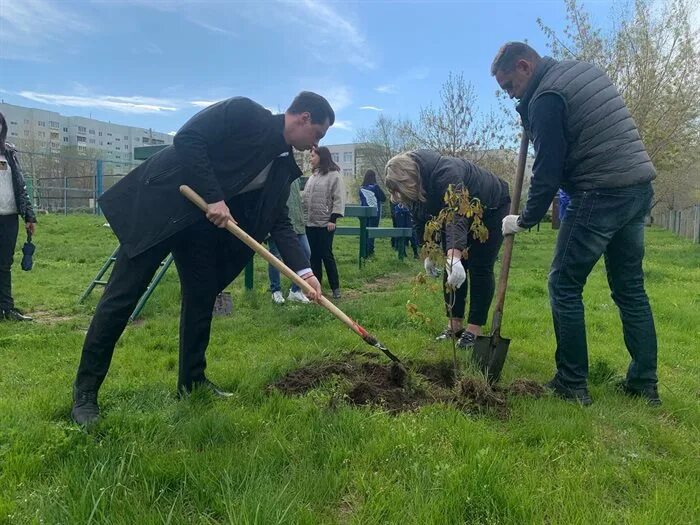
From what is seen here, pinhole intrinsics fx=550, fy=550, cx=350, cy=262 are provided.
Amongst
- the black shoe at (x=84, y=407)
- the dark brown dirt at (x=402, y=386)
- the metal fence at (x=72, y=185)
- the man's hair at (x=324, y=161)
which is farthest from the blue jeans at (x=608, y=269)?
the metal fence at (x=72, y=185)

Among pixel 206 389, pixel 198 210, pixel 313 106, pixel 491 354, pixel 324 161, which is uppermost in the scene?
pixel 324 161

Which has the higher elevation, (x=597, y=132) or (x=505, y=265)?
(x=597, y=132)

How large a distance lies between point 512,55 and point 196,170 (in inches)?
80.0

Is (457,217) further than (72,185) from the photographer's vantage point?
No

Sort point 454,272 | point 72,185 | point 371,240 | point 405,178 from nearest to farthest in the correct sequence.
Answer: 1. point 454,272
2. point 405,178
3. point 371,240
4. point 72,185

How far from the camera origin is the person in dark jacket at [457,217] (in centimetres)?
409

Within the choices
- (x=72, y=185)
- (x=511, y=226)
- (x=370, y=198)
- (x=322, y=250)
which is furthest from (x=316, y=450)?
(x=72, y=185)

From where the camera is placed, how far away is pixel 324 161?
7.23 metres

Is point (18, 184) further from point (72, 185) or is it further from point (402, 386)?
point (72, 185)

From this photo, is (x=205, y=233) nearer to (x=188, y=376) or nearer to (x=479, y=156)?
(x=188, y=376)

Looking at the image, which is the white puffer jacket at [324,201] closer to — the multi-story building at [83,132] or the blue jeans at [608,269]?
the blue jeans at [608,269]

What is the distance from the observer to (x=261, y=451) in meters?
2.56

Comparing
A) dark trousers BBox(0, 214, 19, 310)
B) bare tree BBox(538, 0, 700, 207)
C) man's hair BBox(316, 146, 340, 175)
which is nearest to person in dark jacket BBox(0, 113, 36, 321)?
dark trousers BBox(0, 214, 19, 310)

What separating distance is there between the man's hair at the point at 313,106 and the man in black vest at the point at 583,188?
3.79 ft
